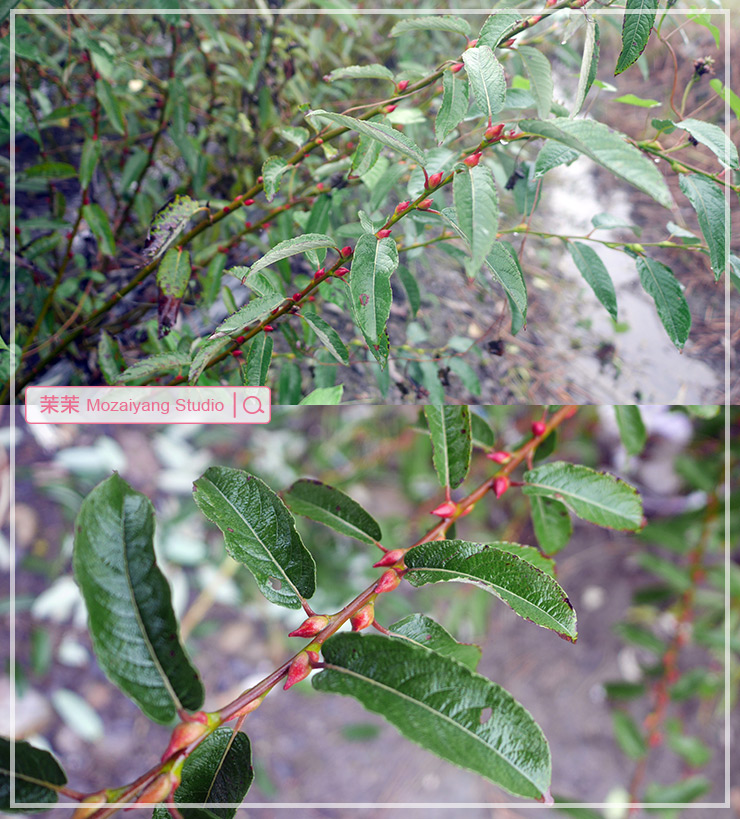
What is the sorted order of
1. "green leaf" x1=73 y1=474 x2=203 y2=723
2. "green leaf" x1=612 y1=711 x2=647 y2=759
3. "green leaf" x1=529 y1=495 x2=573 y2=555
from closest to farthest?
1. "green leaf" x1=73 y1=474 x2=203 y2=723
2. "green leaf" x1=529 y1=495 x2=573 y2=555
3. "green leaf" x1=612 y1=711 x2=647 y2=759

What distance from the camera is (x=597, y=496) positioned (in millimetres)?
425

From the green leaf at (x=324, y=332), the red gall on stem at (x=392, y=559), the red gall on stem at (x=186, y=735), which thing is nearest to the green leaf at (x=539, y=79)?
the green leaf at (x=324, y=332)

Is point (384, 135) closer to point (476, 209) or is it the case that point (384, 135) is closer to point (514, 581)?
point (476, 209)

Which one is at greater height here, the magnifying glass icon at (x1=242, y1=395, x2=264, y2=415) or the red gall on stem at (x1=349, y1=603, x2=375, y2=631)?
the magnifying glass icon at (x1=242, y1=395, x2=264, y2=415)

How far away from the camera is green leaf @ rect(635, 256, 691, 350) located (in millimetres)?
422

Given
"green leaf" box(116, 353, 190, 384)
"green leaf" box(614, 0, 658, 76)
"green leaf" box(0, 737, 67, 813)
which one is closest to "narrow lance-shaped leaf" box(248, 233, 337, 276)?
"green leaf" box(116, 353, 190, 384)

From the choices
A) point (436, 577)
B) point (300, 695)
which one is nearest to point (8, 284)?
point (436, 577)

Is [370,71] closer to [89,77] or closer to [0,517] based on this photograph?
[89,77]

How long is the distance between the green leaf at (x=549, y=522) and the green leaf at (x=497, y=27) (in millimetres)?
329

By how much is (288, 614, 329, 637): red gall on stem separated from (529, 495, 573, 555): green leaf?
22 cm

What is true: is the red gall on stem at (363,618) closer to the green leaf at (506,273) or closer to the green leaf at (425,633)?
the green leaf at (425,633)

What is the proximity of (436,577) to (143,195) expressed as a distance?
0.43 metres

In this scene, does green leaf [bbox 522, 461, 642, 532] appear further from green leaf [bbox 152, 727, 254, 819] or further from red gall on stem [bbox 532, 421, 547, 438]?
green leaf [bbox 152, 727, 254, 819]

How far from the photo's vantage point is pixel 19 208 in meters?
0.54
